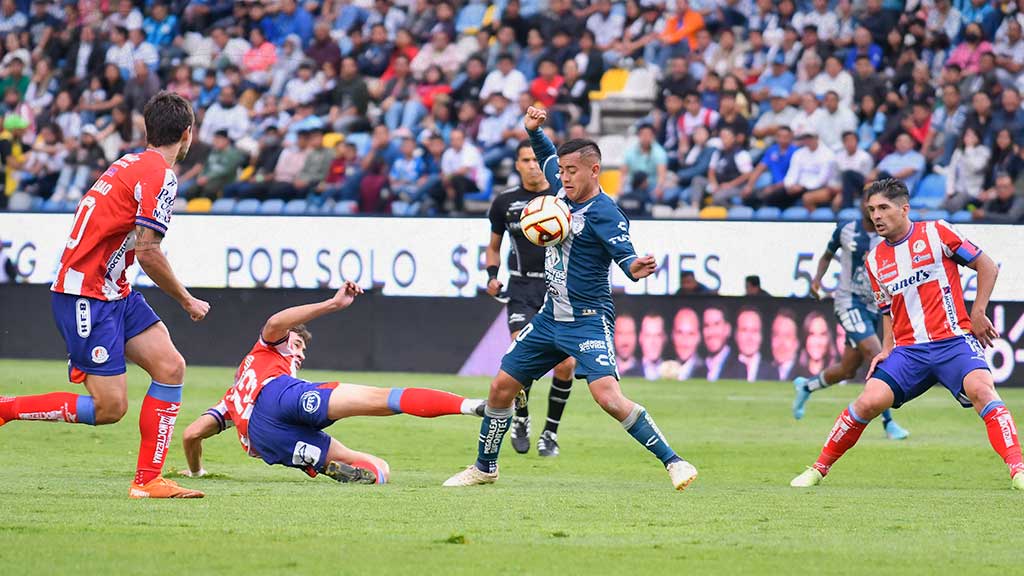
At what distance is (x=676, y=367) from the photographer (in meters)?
19.2

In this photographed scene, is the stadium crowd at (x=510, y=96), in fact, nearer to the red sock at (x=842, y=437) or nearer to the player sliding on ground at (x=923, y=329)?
the player sliding on ground at (x=923, y=329)

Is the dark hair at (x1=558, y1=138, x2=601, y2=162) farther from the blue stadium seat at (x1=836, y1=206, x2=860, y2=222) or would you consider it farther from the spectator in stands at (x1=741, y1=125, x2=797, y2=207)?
the spectator in stands at (x1=741, y1=125, x2=797, y2=207)

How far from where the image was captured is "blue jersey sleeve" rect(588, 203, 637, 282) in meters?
8.84

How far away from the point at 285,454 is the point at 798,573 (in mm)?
4029

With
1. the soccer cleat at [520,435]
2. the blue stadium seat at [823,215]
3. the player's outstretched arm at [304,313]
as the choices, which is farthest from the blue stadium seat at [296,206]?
the player's outstretched arm at [304,313]

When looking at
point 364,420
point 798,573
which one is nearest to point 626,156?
point 364,420

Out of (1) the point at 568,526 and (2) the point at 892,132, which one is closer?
(1) the point at 568,526

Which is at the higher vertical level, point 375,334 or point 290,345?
point 290,345

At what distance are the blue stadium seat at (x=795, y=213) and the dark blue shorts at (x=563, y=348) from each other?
10538mm

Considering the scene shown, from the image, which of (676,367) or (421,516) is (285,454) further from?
(676,367)

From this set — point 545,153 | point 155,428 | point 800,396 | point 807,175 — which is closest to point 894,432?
point 800,396

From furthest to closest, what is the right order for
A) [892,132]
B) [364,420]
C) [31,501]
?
[892,132] < [364,420] < [31,501]

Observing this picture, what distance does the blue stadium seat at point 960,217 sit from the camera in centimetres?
1859

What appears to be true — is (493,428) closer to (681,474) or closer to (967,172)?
(681,474)
